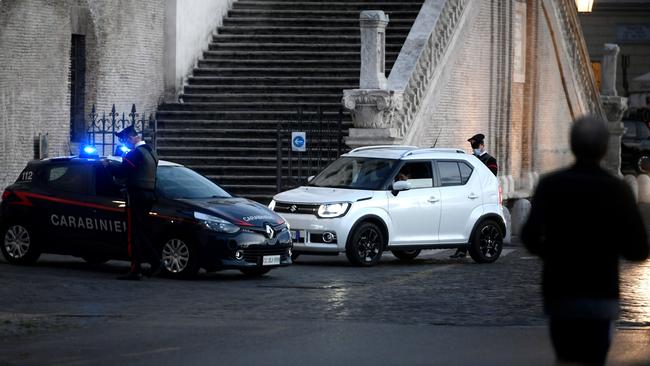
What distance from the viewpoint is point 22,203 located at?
1952 cm

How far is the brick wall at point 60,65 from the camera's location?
24.6 m

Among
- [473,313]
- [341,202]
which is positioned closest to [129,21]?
[341,202]

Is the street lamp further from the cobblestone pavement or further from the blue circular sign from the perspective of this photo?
the cobblestone pavement

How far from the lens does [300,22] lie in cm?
3155

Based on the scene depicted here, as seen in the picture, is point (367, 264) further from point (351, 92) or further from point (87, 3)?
point (87, 3)

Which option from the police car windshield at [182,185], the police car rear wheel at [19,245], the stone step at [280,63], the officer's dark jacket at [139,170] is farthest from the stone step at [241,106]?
the officer's dark jacket at [139,170]

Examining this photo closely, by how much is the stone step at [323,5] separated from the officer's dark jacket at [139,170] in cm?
1400

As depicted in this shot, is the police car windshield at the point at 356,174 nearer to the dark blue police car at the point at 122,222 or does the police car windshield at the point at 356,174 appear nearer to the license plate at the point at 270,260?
the dark blue police car at the point at 122,222

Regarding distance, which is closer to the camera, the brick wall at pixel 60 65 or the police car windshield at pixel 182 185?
the police car windshield at pixel 182 185

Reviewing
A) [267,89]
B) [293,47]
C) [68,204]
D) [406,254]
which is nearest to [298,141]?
[406,254]

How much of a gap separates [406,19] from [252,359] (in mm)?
19958

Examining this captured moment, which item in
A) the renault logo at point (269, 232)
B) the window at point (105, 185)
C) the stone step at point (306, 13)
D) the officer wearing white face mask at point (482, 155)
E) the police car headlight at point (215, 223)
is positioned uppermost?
the stone step at point (306, 13)

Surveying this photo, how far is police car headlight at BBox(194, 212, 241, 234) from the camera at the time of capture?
59.7 ft

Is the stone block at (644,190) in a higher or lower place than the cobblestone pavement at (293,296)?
higher
